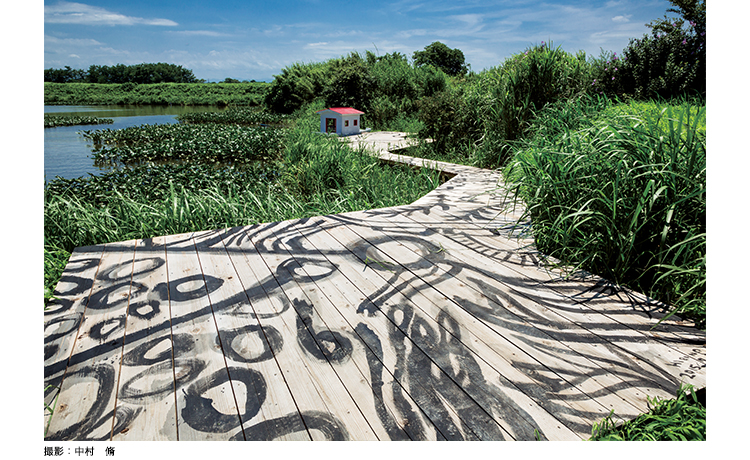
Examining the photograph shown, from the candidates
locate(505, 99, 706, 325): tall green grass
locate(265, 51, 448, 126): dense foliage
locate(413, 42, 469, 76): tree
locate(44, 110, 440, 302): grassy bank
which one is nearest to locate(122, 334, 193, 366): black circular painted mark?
locate(44, 110, 440, 302): grassy bank

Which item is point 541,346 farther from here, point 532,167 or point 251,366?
point 532,167

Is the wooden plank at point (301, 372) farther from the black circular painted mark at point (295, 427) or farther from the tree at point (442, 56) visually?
the tree at point (442, 56)

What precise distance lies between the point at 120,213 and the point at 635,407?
4.16 meters

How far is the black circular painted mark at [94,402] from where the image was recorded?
1211 mm

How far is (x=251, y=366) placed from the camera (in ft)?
4.84

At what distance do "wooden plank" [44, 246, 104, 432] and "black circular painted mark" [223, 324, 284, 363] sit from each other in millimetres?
569

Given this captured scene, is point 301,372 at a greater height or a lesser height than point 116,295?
lesser

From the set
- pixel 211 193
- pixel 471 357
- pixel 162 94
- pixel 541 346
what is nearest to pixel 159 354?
pixel 471 357

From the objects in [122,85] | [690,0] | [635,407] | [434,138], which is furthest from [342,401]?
[122,85]

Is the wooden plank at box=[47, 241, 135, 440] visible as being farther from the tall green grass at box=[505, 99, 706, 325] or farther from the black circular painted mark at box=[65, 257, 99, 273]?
the tall green grass at box=[505, 99, 706, 325]

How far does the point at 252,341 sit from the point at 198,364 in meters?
0.22

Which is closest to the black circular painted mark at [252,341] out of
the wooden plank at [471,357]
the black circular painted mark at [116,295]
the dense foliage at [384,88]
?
the wooden plank at [471,357]

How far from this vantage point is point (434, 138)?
24.1 feet
